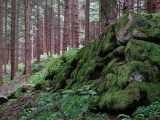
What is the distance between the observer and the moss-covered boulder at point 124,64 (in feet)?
15.7

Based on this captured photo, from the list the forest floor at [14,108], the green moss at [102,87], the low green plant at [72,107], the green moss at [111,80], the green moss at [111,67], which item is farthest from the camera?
the forest floor at [14,108]

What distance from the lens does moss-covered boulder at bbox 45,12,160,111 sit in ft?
15.7

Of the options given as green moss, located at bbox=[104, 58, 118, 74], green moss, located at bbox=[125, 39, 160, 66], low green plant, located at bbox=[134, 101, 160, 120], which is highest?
green moss, located at bbox=[125, 39, 160, 66]

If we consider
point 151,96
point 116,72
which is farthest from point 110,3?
point 151,96

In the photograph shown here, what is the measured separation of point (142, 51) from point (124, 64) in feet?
1.58

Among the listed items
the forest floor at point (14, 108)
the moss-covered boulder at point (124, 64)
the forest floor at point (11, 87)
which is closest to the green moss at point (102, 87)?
the moss-covered boulder at point (124, 64)

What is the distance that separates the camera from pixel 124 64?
5.52 meters

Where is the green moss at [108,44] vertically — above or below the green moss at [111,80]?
above

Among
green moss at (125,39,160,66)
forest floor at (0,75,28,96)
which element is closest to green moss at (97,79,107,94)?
green moss at (125,39,160,66)

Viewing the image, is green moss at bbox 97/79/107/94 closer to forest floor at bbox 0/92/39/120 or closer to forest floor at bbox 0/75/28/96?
forest floor at bbox 0/92/39/120

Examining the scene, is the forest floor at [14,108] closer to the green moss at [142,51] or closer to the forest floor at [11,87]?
the green moss at [142,51]

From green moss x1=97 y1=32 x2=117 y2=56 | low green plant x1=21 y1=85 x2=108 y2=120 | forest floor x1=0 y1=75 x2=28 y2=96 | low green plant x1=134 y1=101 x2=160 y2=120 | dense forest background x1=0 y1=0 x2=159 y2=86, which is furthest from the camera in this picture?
forest floor x1=0 y1=75 x2=28 y2=96

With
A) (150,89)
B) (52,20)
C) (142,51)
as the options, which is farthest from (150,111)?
(52,20)

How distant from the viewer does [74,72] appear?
297 inches
